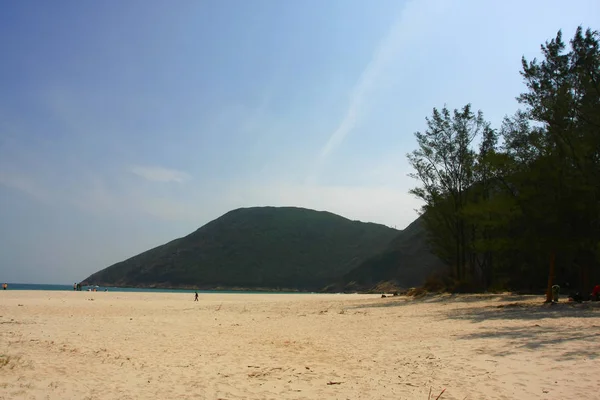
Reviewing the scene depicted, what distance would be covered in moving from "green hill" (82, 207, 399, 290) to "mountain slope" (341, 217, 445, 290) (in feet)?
65.8

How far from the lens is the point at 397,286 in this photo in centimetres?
11006

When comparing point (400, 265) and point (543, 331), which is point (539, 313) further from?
point (400, 265)

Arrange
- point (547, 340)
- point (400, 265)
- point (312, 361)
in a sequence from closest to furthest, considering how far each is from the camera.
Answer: point (312, 361) → point (547, 340) → point (400, 265)

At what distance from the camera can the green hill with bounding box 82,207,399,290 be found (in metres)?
164

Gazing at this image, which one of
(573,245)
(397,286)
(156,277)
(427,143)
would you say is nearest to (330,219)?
(156,277)

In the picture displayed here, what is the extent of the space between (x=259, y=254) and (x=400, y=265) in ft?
232

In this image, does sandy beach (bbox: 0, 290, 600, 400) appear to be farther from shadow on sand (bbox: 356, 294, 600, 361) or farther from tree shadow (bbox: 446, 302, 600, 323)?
tree shadow (bbox: 446, 302, 600, 323)

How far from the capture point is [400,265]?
11988 cm

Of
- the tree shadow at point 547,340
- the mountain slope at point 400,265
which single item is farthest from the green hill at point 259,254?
the tree shadow at point 547,340

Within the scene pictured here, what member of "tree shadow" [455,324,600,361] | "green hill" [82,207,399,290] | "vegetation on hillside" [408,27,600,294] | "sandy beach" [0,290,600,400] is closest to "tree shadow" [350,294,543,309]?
"vegetation on hillside" [408,27,600,294]

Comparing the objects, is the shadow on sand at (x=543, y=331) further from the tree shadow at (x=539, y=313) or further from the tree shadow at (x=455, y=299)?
the tree shadow at (x=455, y=299)

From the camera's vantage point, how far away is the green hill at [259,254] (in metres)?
164

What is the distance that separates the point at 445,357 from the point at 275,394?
14.6ft

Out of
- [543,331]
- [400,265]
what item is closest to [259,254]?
[400,265]
